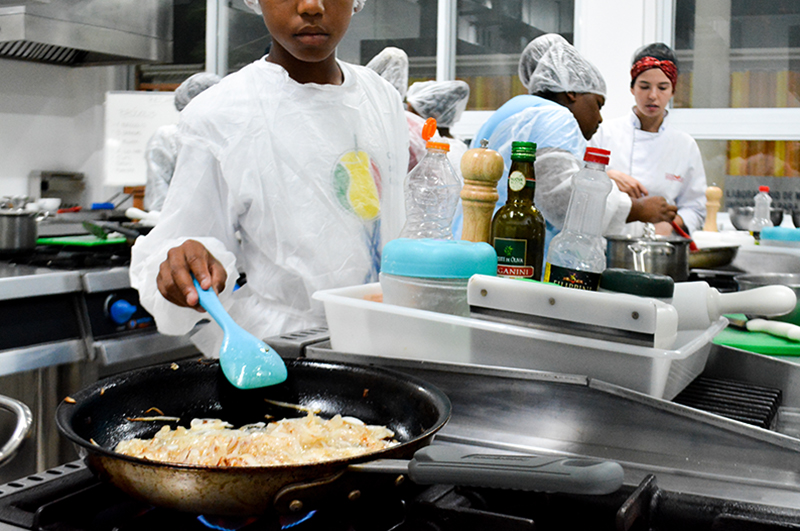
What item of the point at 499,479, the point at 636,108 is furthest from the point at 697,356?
the point at 636,108

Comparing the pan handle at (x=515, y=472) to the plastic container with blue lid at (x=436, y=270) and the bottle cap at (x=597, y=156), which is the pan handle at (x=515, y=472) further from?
the bottle cap at (x=597, y=156)

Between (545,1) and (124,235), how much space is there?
2.81 meters

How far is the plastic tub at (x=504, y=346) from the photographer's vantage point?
28.0 inches

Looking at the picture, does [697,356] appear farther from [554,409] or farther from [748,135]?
[748,135]

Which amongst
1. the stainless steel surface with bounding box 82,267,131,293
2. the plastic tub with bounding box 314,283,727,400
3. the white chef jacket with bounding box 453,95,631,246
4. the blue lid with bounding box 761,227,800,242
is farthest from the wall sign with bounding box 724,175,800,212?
the plastic tub with bounding box 314,283,727,400

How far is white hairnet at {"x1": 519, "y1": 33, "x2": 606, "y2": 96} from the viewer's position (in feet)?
7.30

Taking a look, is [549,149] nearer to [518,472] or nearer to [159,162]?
[518,472]

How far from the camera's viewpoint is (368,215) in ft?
4.48

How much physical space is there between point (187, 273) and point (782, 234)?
170 cm

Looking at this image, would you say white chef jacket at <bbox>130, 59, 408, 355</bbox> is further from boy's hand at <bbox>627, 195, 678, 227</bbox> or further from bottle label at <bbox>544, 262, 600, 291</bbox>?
boy's hand at <bbox>627, 195, 678, 227</bbox>

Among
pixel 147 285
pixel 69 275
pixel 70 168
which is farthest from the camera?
pixel 70 168

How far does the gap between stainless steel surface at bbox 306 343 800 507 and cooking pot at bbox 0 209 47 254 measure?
162cm

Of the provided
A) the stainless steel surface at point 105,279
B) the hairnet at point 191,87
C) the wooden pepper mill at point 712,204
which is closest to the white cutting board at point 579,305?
the stainless steel surface at point 105,279

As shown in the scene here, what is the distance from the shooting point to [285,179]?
Answer: 1303mm
